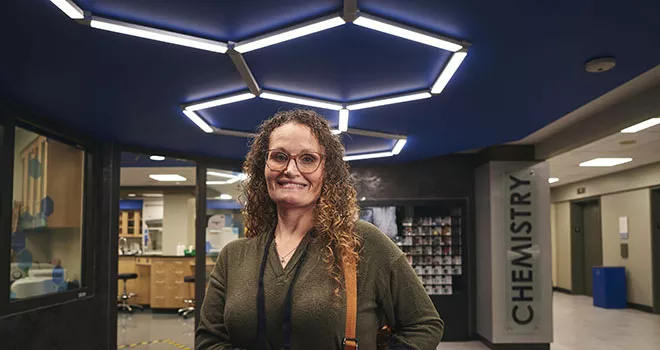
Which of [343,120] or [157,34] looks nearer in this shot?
[157,34]

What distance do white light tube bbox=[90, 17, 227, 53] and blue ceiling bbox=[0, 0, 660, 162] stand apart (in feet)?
0.12

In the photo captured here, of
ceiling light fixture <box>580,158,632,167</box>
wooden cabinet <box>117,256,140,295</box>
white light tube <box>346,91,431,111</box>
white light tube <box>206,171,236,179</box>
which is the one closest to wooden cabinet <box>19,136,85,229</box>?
white light tube <box>206,171,236,179</box>

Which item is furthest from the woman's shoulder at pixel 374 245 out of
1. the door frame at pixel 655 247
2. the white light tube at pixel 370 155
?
the door frame at pixel 655 247

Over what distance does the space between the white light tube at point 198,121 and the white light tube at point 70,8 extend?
1.91 m

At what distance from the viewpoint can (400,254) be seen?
1358 mm

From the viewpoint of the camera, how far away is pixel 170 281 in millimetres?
10234

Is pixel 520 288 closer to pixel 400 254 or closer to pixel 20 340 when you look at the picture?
pixel 20 340

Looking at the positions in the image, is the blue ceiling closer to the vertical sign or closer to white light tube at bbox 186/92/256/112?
white light tube at bbox 186/92/256/112

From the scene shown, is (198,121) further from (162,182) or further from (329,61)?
(162,182)

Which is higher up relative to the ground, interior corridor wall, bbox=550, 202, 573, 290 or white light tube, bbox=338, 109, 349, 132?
white light tube, bbox=338, 109, 349, 132

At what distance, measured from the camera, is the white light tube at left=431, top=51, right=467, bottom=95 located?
10.0 ft

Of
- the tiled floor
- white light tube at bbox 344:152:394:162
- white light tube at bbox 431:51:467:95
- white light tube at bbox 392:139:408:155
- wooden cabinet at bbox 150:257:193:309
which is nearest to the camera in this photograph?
white light tube at bbox 431:51:467:95

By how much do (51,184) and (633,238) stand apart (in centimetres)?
1088

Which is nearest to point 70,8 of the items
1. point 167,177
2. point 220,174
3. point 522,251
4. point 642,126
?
point 220,174
